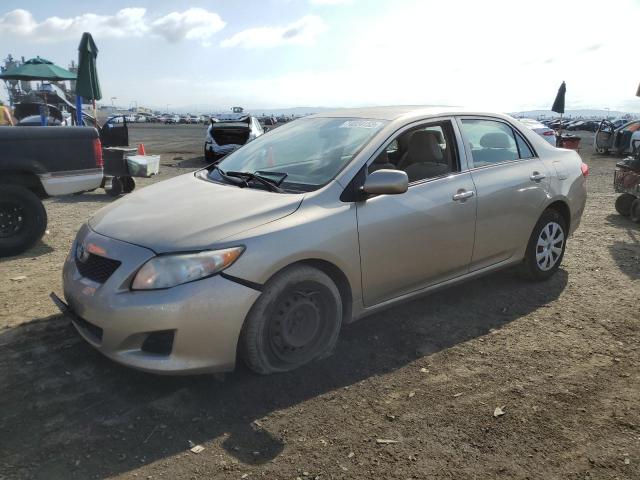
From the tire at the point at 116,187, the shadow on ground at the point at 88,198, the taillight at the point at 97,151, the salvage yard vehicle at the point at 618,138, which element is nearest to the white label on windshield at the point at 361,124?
the taillight at the point at 97,151

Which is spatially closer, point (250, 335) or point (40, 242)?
point (250, 335)

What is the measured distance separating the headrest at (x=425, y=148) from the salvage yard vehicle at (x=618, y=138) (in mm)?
15989

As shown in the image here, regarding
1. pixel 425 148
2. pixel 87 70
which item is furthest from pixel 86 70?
pixel 425 148

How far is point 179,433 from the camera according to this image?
2.69 metres

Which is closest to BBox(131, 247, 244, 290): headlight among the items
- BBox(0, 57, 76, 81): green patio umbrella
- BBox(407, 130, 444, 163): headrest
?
BBox(407, 130, 444, 163): headrest

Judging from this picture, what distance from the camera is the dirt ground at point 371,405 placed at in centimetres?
247

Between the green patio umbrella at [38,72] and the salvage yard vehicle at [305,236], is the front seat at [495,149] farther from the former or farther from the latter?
the green patio umbrella at [38,72]

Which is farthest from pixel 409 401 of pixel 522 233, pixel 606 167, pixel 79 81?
pixel 606 167

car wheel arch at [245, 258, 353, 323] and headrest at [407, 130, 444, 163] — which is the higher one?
headrest at [407, 130, 444, 163]

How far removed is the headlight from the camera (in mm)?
2766

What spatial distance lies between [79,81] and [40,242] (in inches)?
280

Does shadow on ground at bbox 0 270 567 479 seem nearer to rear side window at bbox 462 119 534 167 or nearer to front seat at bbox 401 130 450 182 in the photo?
front seat at bbox 401 130 450 182

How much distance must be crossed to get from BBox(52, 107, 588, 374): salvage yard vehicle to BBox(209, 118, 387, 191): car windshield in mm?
16

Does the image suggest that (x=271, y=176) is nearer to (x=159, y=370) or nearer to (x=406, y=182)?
(x=406, y=182)
